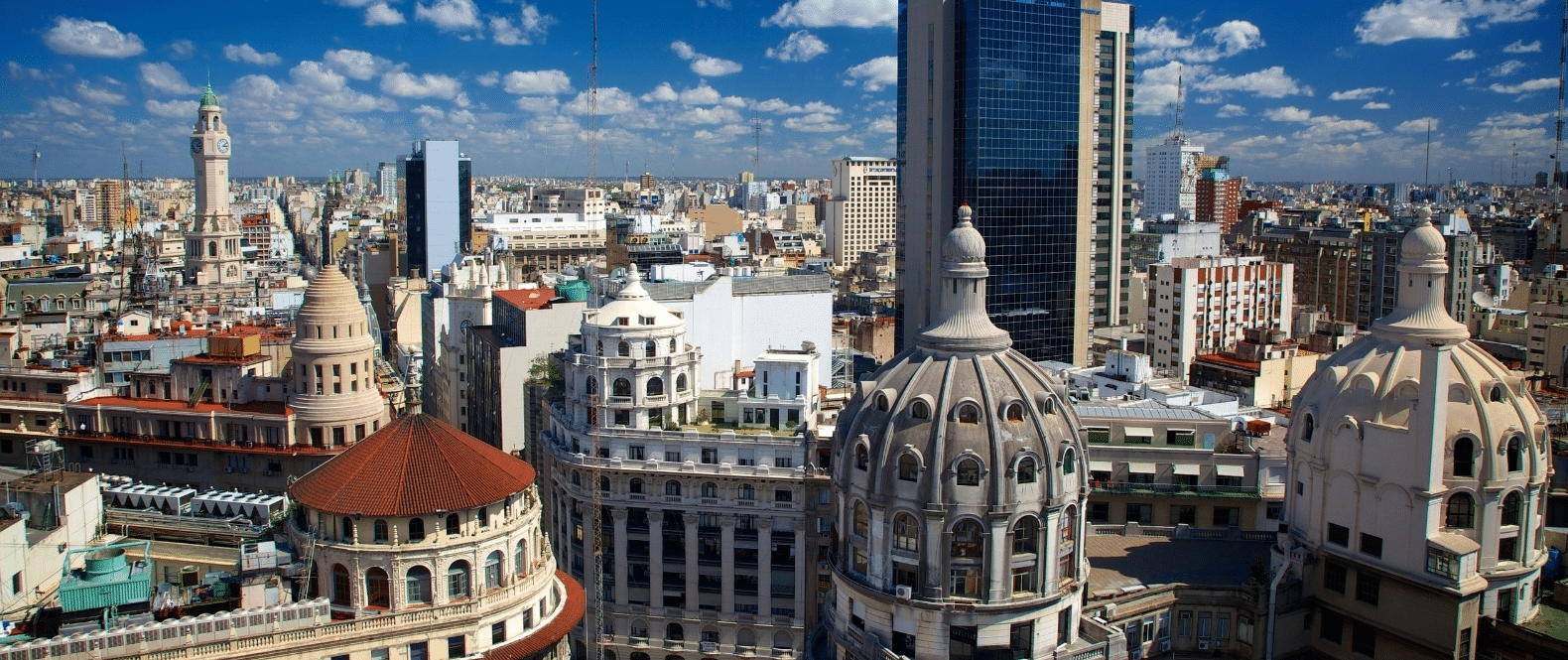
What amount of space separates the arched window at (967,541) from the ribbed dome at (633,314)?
3666 centimetres

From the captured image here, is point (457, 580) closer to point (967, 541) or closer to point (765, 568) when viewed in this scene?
point (967, 541)

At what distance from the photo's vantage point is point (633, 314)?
79.9 meters

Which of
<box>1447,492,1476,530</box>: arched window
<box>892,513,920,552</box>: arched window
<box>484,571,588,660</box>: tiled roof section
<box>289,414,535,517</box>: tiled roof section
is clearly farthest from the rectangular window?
A: <box>289,414,535,517</box>: tiled roof section

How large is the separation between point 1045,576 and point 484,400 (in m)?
79.3

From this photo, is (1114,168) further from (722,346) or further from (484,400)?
(484,400)

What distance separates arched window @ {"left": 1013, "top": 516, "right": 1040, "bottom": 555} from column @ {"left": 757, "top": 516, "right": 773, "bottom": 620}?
30.3 m

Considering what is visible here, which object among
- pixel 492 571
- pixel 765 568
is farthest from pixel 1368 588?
pixel 492 571

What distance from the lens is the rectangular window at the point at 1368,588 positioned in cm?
5241

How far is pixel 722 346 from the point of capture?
101 meters

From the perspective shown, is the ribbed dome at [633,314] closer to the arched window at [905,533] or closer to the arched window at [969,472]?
the arched window at [905,533]

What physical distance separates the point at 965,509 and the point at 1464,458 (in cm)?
2168

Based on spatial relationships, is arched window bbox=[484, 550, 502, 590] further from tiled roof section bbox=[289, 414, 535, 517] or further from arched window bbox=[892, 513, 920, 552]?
arched window bbox=[892, 513, 920, 552]

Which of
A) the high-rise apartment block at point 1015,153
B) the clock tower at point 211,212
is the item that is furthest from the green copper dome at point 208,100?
the high-rise apartment block at point 1015,153

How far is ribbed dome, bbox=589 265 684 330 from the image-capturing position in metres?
79.7
